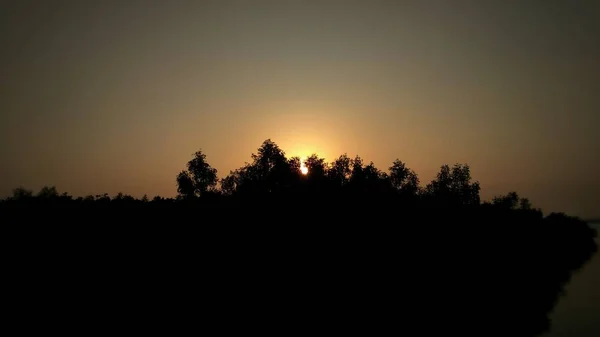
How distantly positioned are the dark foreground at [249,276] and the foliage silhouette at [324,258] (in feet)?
0.43

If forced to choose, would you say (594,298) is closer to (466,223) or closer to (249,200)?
(466,223)

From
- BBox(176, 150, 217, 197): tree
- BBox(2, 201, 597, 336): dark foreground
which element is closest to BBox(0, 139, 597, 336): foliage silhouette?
BBox(2, 201, 597, 336): dark foreground

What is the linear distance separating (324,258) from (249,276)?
8.38 metres

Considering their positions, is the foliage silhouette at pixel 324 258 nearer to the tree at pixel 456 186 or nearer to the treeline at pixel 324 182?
the treeline at pixel 324 182

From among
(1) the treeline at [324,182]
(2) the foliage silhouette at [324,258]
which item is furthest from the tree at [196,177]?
(2) the foliage silhouette at [324,258]

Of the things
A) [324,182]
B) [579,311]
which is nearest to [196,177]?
[324,182]

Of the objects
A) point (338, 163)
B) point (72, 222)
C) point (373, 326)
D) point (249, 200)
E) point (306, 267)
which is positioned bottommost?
point (373, 326)

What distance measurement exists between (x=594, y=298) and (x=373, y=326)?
30.1 m

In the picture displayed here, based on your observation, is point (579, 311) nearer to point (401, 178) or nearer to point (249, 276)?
point (249, 276)

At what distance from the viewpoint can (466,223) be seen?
205 feet

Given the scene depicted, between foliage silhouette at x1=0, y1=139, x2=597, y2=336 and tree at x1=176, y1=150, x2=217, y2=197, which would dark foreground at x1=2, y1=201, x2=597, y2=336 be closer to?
foliage silhouette at x1=0, y1=139, x2=597, y2=336

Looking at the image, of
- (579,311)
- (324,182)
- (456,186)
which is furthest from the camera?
(456,186)

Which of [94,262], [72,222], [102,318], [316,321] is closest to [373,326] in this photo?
[316,321]

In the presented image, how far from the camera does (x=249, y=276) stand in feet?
105
